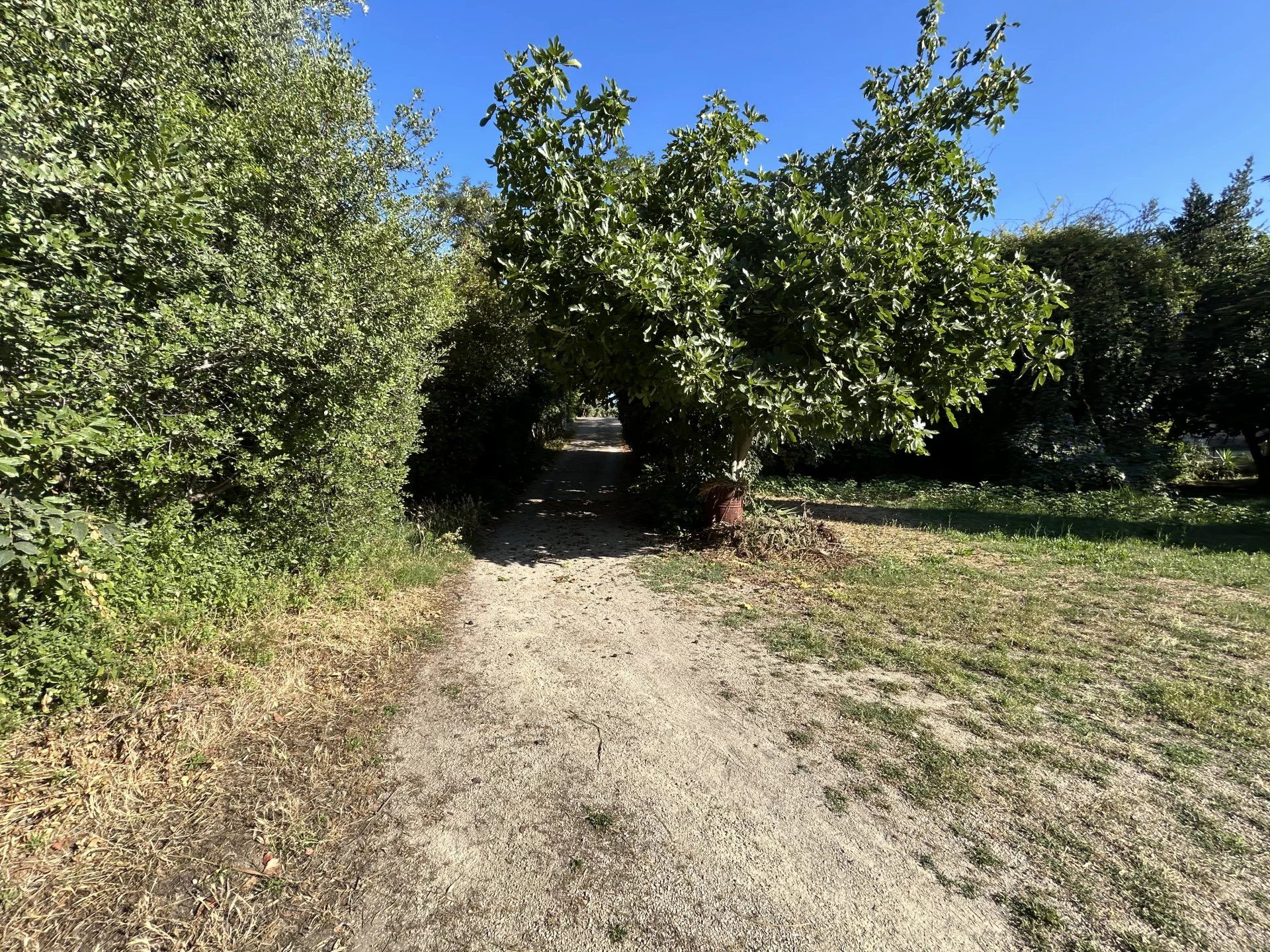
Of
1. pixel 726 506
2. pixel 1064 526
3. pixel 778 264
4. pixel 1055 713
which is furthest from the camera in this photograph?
pixel 1064 526

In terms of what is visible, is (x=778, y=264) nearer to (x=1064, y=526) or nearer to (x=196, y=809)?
(x=196, y=809)

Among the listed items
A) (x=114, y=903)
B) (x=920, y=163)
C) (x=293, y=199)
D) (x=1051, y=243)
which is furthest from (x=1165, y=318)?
(x=114, y=903)

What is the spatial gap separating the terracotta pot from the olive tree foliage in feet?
4.04

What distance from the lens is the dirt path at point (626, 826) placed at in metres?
2.10

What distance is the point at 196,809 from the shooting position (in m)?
2.61

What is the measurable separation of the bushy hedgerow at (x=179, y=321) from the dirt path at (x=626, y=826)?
179 centimetres

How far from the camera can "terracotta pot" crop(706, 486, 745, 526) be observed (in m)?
7.98

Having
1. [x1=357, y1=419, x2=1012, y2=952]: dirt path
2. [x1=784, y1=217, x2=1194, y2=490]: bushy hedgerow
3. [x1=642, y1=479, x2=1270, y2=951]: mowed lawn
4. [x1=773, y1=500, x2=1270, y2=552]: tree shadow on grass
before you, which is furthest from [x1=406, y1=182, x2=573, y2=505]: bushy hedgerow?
[x1=784, y1=217, x2=1194, y2=490]: bushy hedgerow

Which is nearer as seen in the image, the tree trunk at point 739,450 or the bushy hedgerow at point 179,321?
the bushy hedgerow at point 179,321

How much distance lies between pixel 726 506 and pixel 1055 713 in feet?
15.9

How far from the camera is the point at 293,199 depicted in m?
4.97

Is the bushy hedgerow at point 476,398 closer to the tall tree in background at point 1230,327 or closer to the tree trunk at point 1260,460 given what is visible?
the tall tree in background at point 1230,327

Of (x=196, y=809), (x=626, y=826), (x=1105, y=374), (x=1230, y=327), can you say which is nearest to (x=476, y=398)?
(x=196, y=809)

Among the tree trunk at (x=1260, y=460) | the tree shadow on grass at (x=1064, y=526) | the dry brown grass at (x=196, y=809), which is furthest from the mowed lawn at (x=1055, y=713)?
the tree trunk at (x=1260, y=460)
